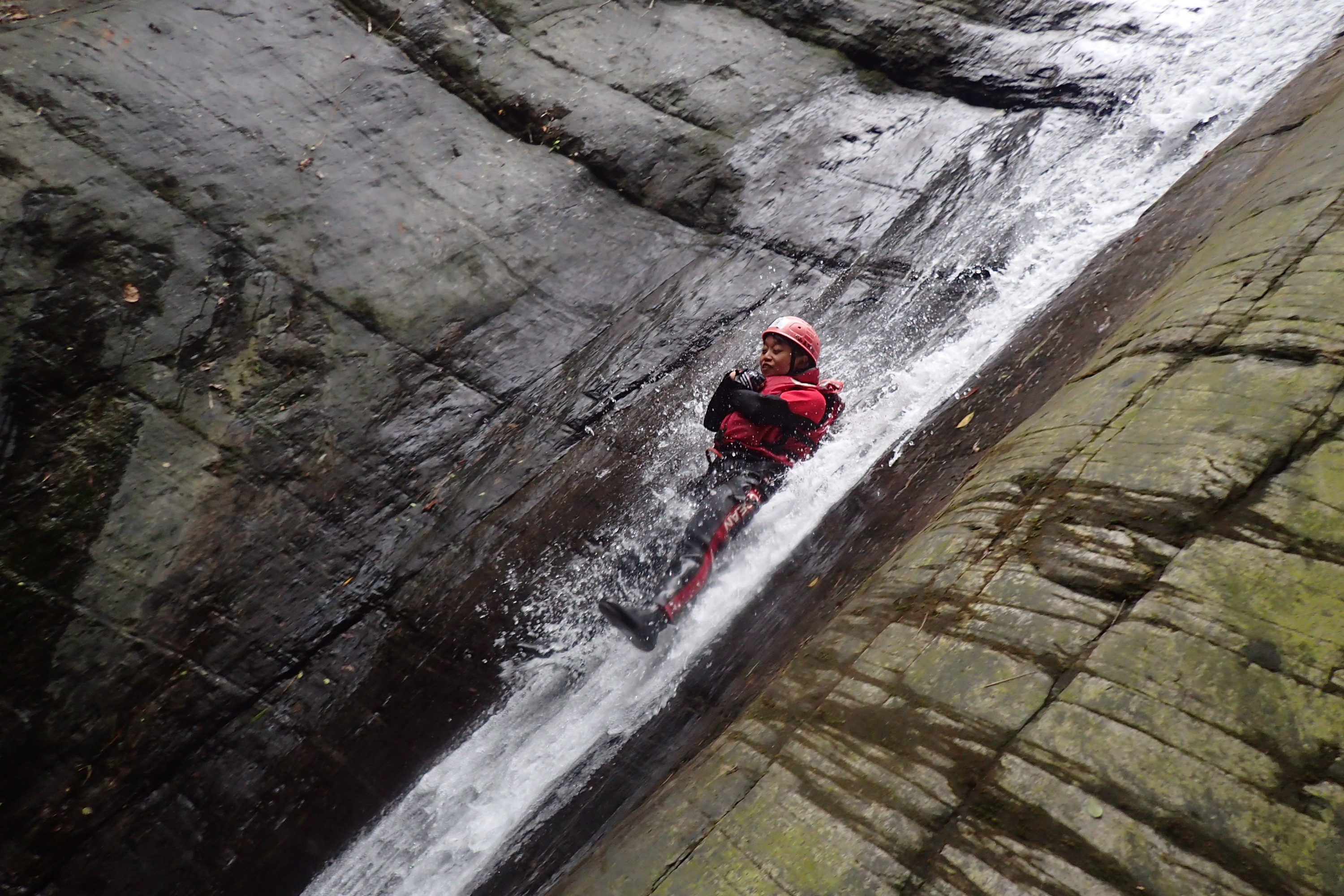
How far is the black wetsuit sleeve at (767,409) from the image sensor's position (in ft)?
15.3

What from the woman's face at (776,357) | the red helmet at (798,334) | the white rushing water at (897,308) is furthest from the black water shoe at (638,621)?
the red helmet at (798,334)

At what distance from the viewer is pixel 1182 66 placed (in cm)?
743

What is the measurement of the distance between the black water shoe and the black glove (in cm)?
148

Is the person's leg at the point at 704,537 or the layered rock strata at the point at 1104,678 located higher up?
the layered rock strata at the point at 1104,678

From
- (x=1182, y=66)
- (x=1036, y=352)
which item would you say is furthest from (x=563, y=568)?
(x=1182, y=66)

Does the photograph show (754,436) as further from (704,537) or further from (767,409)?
(704,537)

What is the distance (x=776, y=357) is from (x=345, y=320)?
10.4 ft

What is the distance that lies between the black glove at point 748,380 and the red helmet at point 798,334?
26 cm

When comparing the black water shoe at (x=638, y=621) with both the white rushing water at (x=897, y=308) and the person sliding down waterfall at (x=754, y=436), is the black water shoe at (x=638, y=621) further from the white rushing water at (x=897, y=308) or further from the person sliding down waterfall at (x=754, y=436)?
the white rushing water at (x=897, y=308)

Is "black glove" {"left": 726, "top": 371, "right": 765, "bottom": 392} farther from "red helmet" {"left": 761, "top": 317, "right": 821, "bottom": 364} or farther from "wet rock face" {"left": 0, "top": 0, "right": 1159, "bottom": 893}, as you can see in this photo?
"wet rock face" {"left": 0, "top": 0, "right": 1159, "bottom": 893}

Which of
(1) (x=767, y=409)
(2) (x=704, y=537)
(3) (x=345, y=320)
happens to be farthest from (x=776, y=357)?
(3) (x=345, y=320)

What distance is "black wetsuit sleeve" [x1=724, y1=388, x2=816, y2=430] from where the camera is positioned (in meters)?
4.65

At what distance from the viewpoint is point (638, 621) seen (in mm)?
4160

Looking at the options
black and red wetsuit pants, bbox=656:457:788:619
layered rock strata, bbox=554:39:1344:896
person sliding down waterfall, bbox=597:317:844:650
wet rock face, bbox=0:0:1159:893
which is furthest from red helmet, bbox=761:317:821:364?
layered rock strata, bbox=554:39:1344:896
